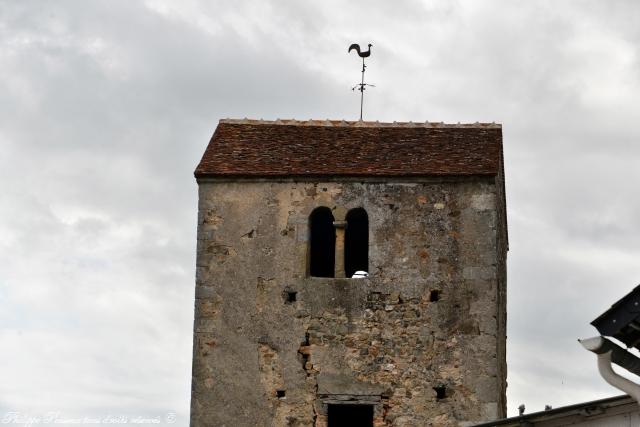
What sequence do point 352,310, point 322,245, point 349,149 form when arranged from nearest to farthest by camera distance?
point 352,310, point 349,149, point 322,245

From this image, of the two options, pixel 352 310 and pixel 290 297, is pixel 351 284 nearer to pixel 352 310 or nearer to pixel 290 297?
pixel 352 310

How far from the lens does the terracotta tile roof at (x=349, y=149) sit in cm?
2181

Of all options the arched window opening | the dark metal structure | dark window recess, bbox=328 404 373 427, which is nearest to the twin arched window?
the arched window opening

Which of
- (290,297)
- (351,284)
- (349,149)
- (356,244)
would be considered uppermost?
(349,149)

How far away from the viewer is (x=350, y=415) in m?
22.1

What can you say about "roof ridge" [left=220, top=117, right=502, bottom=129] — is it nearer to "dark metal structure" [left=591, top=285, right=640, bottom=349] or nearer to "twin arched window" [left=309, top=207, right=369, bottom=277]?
"twin arched window" [left=309, top=207, right=369, bottom=277]

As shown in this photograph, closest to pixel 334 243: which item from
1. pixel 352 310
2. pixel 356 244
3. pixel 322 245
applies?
pixel 356 244

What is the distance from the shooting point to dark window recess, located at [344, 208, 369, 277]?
22.2 meters

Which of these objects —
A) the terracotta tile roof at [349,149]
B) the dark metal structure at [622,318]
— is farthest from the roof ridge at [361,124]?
the dark metal structure at [622,318]

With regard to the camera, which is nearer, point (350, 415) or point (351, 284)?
point (351, 284)

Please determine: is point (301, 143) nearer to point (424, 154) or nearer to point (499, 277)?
point (424, 154)

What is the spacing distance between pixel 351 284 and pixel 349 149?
214 cm

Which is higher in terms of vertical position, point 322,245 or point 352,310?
point 322,245

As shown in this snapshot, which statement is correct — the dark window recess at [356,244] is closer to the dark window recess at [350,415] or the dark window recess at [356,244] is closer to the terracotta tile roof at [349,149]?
the terracotta tile roof at [349,149]
